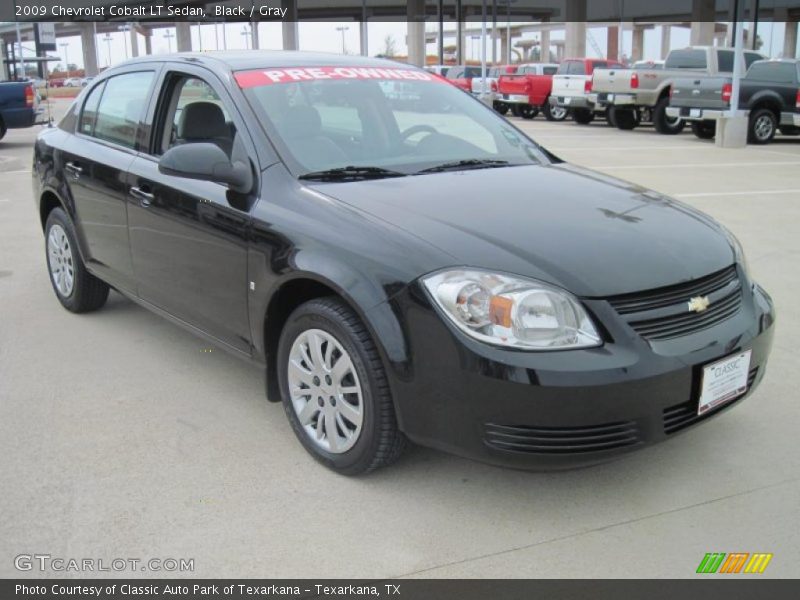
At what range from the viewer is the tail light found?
1639 cm

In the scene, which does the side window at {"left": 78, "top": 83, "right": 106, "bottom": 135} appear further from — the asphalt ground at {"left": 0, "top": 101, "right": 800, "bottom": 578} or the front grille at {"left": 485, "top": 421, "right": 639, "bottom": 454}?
the front grille at {"left": 485, "top": 421, "right": 639, "bottom": 454}

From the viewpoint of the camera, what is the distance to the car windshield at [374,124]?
359 centimetres

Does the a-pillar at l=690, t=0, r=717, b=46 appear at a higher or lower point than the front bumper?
higher

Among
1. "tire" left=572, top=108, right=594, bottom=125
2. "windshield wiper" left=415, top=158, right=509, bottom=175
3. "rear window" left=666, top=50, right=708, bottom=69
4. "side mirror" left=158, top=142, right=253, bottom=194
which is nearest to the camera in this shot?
"side mirror" left=158, top=142, right=253, bottom=194

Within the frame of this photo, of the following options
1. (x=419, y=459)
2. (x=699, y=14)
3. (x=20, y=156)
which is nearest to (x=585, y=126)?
(x=20, y=156)

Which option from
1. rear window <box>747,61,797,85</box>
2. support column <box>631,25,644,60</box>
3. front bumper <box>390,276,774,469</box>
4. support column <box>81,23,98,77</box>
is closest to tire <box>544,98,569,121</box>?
rear window <box>747,61,797,85</box>

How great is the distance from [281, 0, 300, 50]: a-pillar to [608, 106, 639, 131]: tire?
39719 mm

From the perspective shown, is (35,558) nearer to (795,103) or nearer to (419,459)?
(419,459)

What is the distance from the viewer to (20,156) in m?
15.5

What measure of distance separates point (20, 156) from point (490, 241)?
14957 millimetres

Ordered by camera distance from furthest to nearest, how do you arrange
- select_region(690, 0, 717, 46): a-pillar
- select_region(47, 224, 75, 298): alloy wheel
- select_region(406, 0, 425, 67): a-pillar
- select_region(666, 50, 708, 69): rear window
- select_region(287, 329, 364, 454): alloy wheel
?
select_region(406, 0, 425, 67): a-pillar
select_region(690, 0, 717, 46): a-pillar
select_region(666, 50, 708, 69): rear window
select_region(47, 224, 75, 298): alloy wheel
select_region(287, 329, 364, 454): alloy wheel

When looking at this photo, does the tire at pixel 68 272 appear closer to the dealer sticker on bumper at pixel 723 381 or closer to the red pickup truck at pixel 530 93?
the dealer sticker on bumper at pixel 723 381

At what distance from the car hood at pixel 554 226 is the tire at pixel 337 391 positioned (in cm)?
45

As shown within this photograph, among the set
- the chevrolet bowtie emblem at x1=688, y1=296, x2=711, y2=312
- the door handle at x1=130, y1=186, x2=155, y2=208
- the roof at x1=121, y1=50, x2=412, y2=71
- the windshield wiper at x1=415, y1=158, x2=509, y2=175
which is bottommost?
the chevrolet bowtie emblem at x1=688, y1=296, x2=711, y2=312
